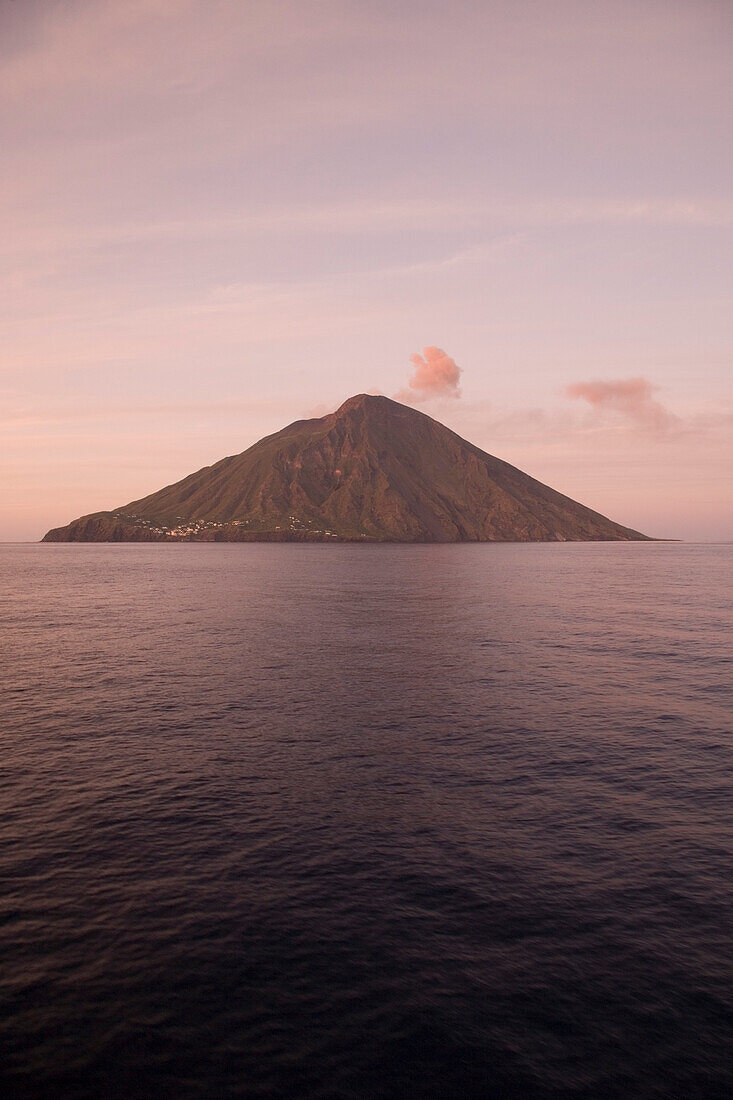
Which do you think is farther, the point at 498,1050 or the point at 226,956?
the point at 226,956

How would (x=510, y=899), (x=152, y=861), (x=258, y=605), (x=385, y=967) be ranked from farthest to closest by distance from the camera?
(x=258, y=605), (x=152, y=861), (x=510, y=899), (x=385, y=967)

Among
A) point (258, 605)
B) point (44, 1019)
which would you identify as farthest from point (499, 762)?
point (258, 605)

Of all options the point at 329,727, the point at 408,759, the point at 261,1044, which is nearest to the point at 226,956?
the point at 261,1044

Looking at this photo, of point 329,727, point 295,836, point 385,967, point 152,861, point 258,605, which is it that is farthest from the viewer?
point 258,605

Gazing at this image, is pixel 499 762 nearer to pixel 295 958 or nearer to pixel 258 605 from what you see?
pixel 295 958

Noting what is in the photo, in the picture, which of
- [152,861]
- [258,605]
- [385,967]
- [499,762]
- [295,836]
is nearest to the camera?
[385,967]

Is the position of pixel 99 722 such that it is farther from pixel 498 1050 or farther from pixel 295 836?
pixel 498 1050
